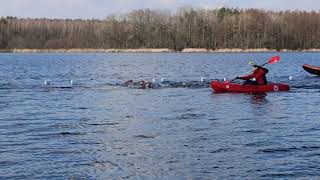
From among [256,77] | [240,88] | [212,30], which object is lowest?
[240,88]

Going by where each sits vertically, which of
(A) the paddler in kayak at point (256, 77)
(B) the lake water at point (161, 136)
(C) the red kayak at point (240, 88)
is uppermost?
(A) the paddler in kayak at point (256, 77)

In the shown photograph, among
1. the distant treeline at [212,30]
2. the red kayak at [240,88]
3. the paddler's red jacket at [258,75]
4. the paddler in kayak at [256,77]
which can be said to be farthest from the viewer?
the distant treeline at [212,30]

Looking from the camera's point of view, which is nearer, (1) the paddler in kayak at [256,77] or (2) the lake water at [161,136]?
(2) the lake water at [161,136]

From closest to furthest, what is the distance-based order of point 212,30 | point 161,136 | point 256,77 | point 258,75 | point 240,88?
point 161,136 → point 258,75 → point 256,77 → point 240,88 → point 212,30

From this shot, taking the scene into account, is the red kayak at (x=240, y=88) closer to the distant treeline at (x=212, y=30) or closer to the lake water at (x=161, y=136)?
the lake water at (x=161, y=136)

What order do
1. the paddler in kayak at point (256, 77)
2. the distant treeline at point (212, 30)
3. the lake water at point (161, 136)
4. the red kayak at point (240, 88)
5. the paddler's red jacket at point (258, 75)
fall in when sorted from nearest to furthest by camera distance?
the lake water at point (161, 136) → the paddler's red jacket at point (258, 75) → the paddler in kayak at point (256, 77) → the red kayak at point (240, 88) → the distant treeline at point (212, 30)

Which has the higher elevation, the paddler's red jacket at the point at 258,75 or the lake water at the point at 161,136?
the paddler's red jacket at the point at 258,75

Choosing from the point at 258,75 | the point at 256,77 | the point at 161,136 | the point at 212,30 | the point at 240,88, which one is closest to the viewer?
the point at 161,136

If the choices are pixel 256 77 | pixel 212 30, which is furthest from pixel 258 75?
pixel 212 30

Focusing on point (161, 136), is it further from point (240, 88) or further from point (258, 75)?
point (240, 88)

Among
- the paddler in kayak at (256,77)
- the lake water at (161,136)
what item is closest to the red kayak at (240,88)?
the paddler in kayak at (256,77)

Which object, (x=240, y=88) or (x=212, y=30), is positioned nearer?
(x=240, y=88)

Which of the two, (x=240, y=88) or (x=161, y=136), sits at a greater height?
(x=240, y=88)

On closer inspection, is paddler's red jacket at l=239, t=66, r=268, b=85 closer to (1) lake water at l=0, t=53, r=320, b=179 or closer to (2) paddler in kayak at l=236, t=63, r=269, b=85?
(2) paddler in kayak at l=236, t=63, r=269, b=85
